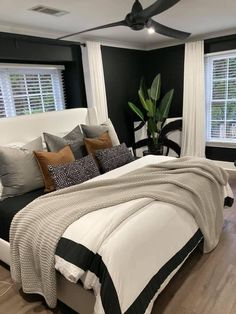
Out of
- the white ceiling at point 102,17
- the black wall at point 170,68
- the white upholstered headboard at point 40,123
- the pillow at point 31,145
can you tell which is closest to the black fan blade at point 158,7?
the white ceiling at point 102,17

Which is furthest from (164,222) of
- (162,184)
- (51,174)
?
(51,174)

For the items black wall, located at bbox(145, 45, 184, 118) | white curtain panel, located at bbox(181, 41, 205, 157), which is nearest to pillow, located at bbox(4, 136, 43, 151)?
white curtain panel, located at bbox(181, 41, 205, 157)

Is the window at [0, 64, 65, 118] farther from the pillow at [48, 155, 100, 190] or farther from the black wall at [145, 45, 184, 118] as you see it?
the black wall at [145, 45, 184, 118]

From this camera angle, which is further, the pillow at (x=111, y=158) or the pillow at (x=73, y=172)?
the pillow at (x=111, y=158)

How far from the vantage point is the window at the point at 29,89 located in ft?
11.1

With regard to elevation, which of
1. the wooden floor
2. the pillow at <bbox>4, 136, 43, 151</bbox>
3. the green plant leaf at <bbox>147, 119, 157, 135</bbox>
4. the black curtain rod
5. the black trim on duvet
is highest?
the black curtain rod

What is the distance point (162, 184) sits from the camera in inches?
85.0

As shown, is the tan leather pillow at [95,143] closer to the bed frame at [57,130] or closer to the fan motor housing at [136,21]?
the bed frame at [57,130]

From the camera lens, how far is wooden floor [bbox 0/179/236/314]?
1.80 m

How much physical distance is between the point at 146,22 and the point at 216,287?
221 centimetres

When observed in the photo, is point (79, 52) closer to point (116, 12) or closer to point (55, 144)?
point (116, 12)

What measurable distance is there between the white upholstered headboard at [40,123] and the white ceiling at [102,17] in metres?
1.07

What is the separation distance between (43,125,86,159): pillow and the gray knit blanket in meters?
0.82

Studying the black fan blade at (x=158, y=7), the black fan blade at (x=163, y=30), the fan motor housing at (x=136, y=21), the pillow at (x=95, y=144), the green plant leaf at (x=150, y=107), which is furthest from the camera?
the green plant leaf at (x=150, y=107)
